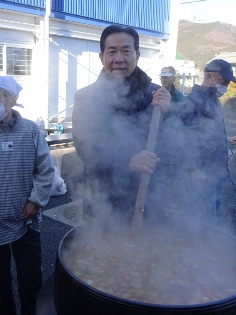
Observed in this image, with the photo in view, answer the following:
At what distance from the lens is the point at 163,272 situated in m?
1.94

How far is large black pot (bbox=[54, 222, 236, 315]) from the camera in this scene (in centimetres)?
139

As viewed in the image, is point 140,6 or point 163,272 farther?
point 140,6

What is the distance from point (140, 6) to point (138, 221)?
11.6 m

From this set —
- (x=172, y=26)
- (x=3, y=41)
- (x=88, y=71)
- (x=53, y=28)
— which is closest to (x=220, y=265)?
(x=3, y=41)

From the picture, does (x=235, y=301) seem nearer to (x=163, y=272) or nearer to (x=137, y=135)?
(x=163, y=272)

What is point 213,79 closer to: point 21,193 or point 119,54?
point 119,54

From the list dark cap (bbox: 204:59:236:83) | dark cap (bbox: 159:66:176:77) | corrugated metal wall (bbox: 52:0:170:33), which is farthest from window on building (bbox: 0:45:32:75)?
dark cap (bbox: 204:59:236:83)

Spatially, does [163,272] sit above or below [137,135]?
below

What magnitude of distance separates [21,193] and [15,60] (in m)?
8.29

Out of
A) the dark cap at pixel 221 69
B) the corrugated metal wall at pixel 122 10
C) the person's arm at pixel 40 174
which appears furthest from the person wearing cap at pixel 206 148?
the corrugated metal wall at pixel 122 10

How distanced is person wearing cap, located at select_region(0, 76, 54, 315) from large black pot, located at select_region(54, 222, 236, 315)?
2.41 feet

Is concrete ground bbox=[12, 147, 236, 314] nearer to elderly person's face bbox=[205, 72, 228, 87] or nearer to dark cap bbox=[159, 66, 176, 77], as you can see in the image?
elderly person's face bbox=[205, 72, 228, 87]

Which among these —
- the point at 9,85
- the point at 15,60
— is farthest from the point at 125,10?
the point at 9,85

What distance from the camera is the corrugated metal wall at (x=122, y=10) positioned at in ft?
32.6
